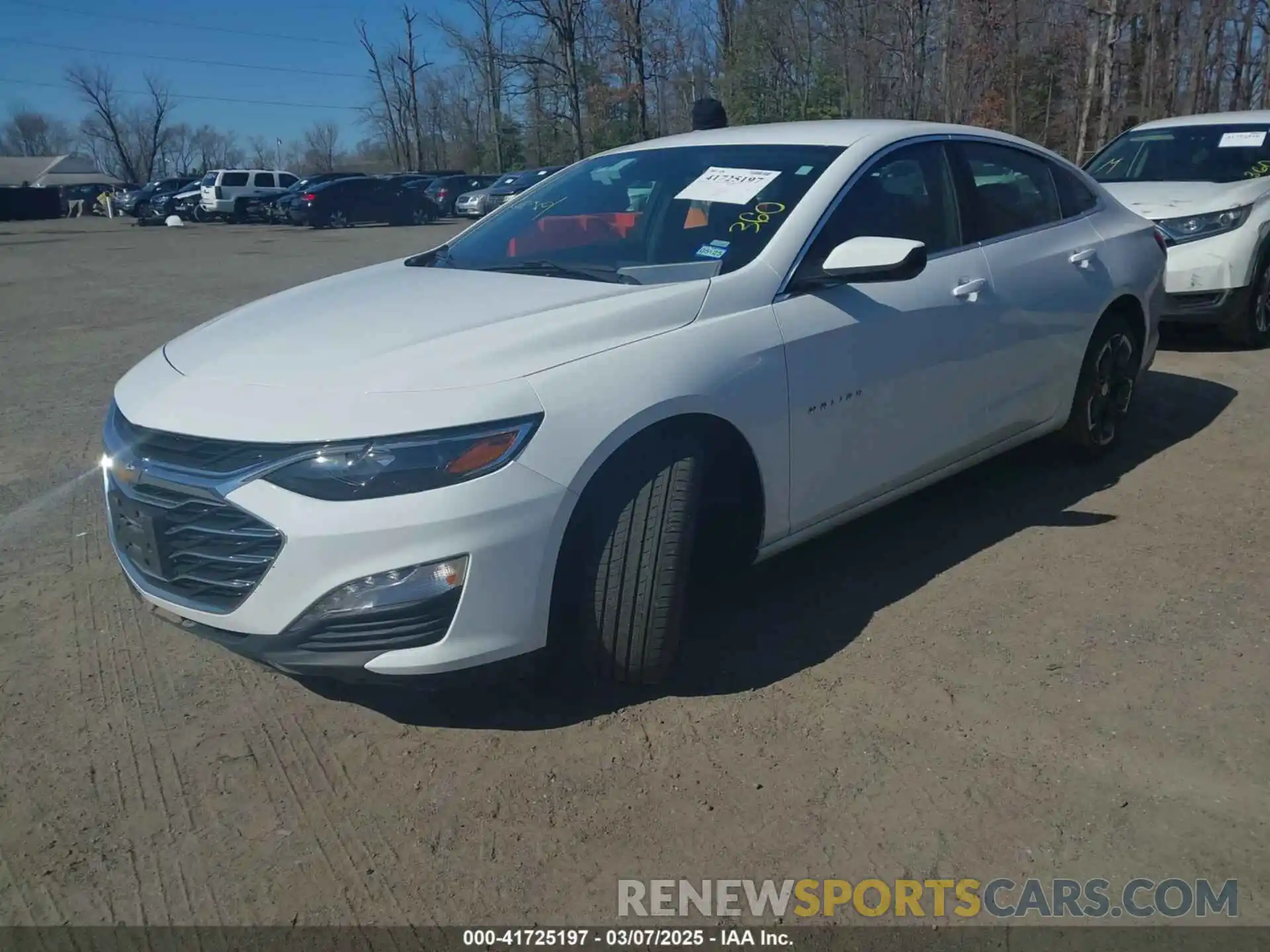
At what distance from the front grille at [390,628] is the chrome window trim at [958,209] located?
144 centimetres

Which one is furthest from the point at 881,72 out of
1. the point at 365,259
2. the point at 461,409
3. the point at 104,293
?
the point at 461,409

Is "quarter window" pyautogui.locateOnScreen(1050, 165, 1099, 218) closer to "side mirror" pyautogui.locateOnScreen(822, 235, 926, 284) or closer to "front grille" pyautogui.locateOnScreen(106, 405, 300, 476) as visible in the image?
"side mirror" pyautogui.locateOnScreen(822, 235, 926, 284)

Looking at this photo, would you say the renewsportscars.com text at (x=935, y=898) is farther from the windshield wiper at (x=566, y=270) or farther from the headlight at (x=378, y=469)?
the windshield wiper at (x=566, y=270)

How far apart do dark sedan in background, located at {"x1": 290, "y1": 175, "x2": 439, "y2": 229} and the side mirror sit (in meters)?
32.0

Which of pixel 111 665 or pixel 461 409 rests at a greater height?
pixel 461 409

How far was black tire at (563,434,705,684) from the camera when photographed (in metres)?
2.91

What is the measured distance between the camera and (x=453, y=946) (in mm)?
2295

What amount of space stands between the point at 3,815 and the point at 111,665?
2.62 feet

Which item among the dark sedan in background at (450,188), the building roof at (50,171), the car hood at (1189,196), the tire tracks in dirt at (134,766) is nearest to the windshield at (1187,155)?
the car hood at (1189,196)

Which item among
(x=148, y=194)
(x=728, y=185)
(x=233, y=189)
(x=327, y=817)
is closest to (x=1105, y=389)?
(x=728, y=185)

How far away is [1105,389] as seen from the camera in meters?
4.95

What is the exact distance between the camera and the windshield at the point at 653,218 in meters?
3.47

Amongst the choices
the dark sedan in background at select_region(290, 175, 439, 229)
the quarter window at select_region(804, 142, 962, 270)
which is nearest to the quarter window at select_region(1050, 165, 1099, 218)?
the quarter window at select_region(804, 142, 962, 270)

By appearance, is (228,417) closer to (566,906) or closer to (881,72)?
(566,906)
